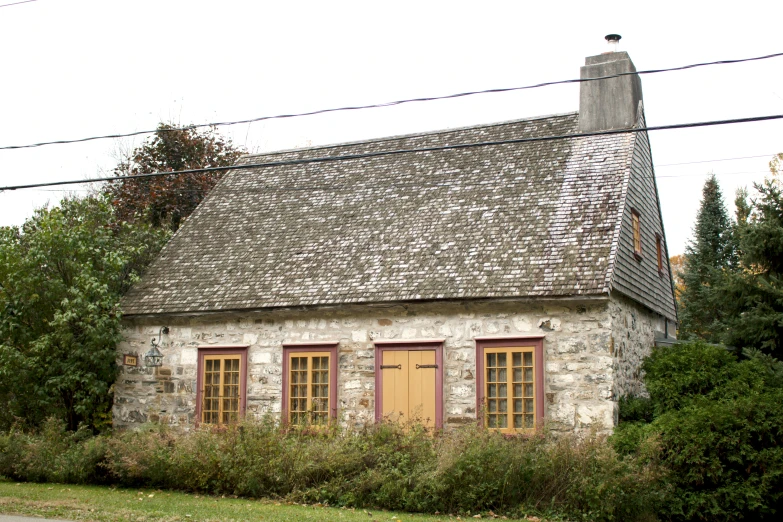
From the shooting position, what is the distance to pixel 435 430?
13.6m

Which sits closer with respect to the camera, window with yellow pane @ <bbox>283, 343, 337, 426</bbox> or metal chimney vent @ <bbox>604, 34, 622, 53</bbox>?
window with yellow pane @ <bbox>283, 343, 337, 426</bbox>

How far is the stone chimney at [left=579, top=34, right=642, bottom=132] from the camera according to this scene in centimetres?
1684

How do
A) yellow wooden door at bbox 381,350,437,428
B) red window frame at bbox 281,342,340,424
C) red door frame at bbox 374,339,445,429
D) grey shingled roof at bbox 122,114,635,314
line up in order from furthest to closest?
red window frame at bbox 281,342,340,424, grey shingled roof at bbox 122,114,635,314, yellow wooden door at bbox 381,350,437,428, red door frame at bbox 374,339,445,429

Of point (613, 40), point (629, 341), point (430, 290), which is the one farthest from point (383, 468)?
point (613, 40)

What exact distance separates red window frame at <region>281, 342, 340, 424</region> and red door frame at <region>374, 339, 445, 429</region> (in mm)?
898

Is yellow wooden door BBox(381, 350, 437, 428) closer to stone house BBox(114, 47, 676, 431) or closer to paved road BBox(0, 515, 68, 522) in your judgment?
stone house BBox(114, 47, 676, 431)

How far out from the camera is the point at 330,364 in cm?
1502

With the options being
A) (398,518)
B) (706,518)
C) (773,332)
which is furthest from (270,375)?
(773,332)

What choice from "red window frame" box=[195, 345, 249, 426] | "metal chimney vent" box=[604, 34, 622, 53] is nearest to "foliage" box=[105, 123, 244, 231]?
"red window frame" box=[195, 345, 249, 426]

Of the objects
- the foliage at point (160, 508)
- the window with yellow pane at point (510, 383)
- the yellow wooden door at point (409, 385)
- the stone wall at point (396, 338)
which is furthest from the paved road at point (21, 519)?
the window with yellow pane at point (510, 383)

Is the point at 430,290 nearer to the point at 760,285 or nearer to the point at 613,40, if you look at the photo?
the point at 760,285

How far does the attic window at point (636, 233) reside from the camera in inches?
613

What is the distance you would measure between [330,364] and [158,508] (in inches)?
194

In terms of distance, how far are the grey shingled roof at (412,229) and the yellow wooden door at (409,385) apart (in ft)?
3.71
